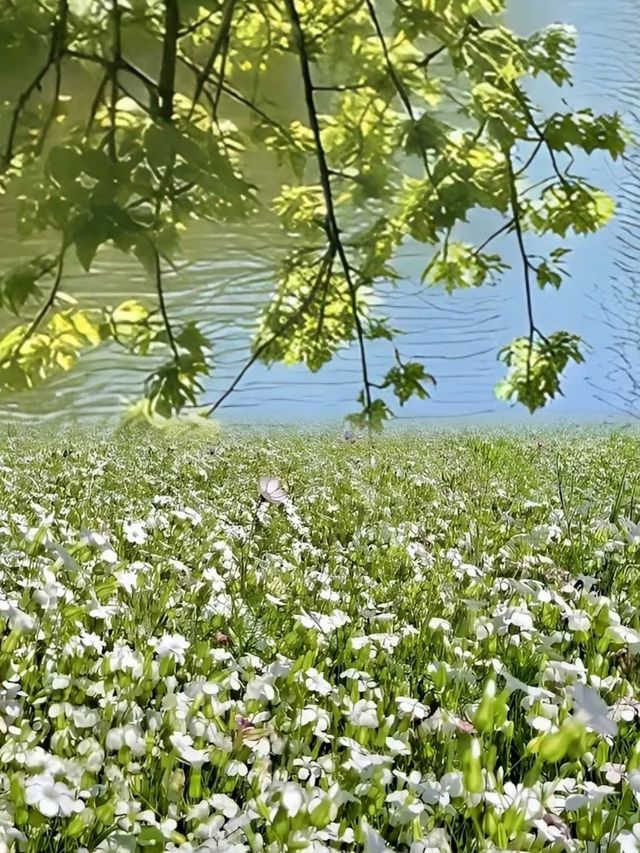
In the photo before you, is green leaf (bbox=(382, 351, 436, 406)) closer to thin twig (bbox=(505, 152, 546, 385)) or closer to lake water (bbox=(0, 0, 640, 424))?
lake water (bbox=(0, 0, 640, 424))

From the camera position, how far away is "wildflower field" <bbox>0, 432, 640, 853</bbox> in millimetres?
593

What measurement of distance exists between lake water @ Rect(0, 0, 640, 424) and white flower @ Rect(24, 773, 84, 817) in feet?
2.53

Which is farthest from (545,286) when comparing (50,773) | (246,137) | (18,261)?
(50,773)

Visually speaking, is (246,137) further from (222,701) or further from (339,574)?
(222,701)

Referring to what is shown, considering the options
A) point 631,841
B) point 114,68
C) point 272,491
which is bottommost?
point 631,841

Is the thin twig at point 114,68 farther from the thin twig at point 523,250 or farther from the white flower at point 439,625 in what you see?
the white flower at point 439,625

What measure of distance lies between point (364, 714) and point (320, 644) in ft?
0.73

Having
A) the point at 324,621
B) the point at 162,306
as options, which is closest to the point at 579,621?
the point at 324,621

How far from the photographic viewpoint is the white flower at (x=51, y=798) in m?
0.54

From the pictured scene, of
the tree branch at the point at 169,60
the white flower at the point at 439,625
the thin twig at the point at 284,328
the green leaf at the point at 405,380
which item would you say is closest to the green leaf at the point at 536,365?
the green leaf at the point at 405,380

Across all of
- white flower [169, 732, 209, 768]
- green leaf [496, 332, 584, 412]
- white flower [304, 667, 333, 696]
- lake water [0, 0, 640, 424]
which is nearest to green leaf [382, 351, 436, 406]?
lake water [0, 0, 640, 424]

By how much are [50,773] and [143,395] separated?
761 mm

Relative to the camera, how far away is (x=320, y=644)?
923mm

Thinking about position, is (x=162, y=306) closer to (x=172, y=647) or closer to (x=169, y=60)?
(x=169, y=60)
